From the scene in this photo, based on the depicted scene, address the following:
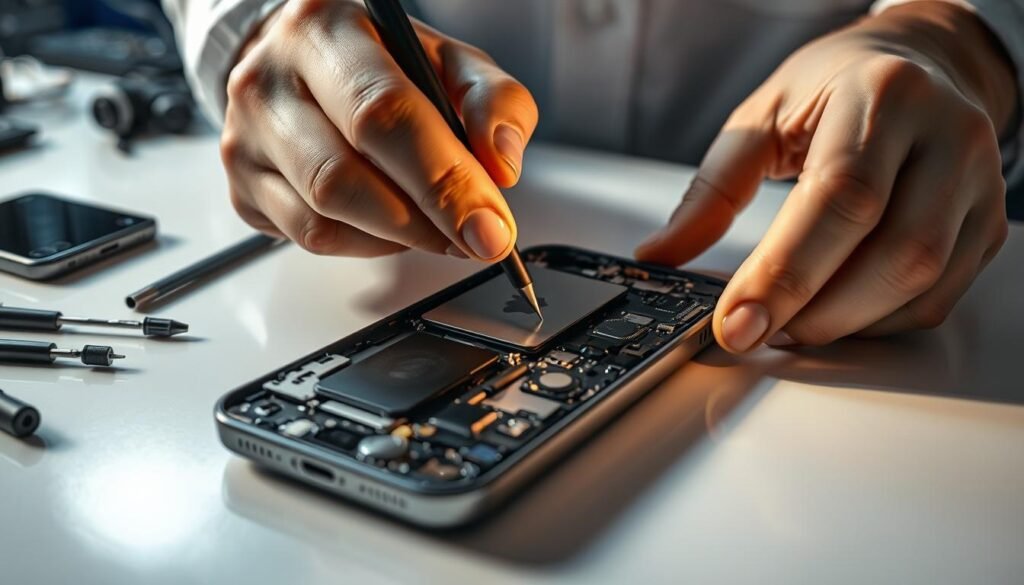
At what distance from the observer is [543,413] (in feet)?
1.30

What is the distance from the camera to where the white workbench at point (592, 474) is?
1.13ft

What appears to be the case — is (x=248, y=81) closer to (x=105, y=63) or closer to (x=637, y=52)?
(x=637, y=52)

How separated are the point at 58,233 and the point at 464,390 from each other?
363 millimetres

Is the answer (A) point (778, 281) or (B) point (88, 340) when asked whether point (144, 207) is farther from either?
(A) point (778, 281)

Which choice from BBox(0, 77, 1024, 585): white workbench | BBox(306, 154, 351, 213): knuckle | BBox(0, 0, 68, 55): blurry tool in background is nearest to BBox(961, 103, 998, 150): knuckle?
BBox(0, 77, 1024, 585): white workbench

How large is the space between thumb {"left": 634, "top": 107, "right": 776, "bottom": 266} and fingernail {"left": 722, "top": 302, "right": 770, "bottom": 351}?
124mm

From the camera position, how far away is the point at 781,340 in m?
0.52

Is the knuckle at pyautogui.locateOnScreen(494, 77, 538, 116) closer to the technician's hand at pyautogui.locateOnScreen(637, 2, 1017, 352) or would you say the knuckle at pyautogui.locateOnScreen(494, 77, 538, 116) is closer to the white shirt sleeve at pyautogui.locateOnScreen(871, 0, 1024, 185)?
the technician's hand at pyautogui.locateOnScreen(637, 2, 1017, 352)

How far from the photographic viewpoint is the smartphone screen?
62 cm

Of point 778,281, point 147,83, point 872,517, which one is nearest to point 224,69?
point 147,83

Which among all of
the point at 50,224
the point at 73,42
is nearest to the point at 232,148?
the point at 50,224

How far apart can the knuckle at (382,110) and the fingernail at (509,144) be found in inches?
2.2

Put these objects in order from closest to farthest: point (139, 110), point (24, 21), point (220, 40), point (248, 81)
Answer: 1. point (248, 81)
2. point (220, 40)
3. point (139, 110)
4. point (24, 21)

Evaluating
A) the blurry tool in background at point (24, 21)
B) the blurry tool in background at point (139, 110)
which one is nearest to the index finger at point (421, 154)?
the blurry tool in background at point (139, 110)
